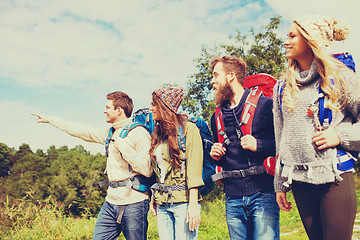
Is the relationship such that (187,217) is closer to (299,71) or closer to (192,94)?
(299,71)

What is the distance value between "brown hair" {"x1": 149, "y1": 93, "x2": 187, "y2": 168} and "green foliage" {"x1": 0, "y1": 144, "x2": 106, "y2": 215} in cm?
4626

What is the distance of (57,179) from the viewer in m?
58.9

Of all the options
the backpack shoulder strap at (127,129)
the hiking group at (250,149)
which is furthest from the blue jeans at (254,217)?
the backpack shoulder strap at (127,129)

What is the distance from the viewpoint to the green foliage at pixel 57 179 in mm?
52344

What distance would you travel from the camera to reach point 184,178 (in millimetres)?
2842

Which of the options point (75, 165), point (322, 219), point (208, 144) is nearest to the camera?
point (322, 219)

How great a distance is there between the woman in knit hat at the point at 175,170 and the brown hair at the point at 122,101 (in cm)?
74

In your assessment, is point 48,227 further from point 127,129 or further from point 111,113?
point 127,129

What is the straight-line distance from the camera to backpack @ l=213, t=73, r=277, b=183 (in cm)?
244

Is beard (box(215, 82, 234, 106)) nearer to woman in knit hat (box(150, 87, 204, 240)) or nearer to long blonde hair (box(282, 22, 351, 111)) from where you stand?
A: woman in knit hat (box(150, 87, 204, 240))

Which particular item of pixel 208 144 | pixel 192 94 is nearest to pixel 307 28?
pixel 208 144

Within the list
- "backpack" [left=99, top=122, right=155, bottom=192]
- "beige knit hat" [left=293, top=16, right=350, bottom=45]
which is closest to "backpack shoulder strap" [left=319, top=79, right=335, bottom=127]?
"beige knit hat" [left=293, top=16, right=350, bottom=45]

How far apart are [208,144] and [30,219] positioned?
535cm

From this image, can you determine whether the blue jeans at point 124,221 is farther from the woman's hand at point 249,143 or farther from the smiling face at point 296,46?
the smiling face at point 296,46
